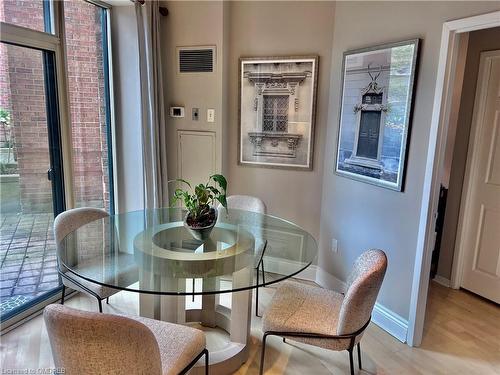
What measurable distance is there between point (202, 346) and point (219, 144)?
1946 mm

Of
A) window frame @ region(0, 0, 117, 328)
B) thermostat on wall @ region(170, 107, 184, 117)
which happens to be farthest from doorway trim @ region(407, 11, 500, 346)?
window frame @ region(0, 0, 117, 328)

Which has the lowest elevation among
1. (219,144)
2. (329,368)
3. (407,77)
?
(329,368)

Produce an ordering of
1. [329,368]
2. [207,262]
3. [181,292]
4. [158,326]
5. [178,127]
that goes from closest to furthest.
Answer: [181,292]
[158,326]
[207,262]
[329,368]
[178,127]

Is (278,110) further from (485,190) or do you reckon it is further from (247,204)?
(485,190)

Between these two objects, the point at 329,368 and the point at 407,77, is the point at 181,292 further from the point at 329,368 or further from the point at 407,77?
the point at 407,77

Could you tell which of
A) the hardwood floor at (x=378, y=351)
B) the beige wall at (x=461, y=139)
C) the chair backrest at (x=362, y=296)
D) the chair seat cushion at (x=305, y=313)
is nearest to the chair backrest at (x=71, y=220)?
the hardwood floor at (x=378, y=351)

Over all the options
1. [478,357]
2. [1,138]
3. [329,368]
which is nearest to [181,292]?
[329,368]

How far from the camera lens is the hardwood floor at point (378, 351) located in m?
2.15

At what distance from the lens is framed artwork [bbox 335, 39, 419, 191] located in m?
2.31

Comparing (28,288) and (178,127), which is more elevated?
(178,127)

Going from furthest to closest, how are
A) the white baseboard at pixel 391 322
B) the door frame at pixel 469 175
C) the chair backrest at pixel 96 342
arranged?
the door frame at pixel 469 175 → the white baseboard at pixel 391 322 → the chair backrest at pixel 96 342

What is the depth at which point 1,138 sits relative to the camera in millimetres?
2312

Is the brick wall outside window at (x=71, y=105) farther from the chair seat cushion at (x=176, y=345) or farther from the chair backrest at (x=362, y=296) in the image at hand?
the chair backrest at (x=362, y=296)

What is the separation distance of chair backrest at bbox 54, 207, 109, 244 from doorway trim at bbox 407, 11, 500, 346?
2.19 metres
